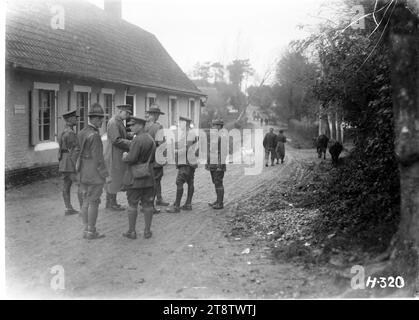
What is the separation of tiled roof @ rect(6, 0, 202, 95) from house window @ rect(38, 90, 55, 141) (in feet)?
2.62

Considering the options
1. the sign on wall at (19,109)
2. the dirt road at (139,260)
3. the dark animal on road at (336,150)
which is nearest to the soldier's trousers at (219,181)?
the dirt road at (139,260)

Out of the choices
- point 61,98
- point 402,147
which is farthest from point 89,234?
point 61,98

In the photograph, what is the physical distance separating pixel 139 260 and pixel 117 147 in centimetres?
290

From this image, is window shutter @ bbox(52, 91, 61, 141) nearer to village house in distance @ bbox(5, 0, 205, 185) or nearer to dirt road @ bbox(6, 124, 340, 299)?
village house in distance @ bbox(5, 0, 205, 185)

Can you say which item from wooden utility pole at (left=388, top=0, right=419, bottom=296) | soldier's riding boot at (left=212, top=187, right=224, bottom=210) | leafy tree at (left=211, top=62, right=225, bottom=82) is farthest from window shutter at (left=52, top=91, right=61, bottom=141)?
wooden utility pole at (left=388, top=0, right=419, bottom=296)

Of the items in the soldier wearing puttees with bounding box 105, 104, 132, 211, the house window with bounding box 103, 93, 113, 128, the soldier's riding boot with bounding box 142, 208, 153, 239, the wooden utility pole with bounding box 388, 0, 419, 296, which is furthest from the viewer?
the house window with bounding box 103, 93, 113, 128

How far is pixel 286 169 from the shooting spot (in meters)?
16.7

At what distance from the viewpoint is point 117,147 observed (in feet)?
26.7

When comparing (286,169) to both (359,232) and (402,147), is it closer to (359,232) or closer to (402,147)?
(359,232)

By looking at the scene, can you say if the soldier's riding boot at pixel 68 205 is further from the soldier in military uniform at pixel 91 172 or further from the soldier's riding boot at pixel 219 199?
the soldier's riding boot at pixel 219 199

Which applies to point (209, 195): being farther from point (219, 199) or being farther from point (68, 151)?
point (68, 151)

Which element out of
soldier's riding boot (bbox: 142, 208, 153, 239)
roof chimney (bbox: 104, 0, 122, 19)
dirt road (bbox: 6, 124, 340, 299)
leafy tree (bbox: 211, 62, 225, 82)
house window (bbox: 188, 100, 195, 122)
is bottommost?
dirt road (bbox: 6, 124, 340, 299)

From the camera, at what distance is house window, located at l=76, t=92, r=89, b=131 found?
45.1ft

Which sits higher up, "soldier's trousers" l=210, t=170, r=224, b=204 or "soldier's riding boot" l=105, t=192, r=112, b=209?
"soldier's trousers" l=210, t=170, r=224, b=204
